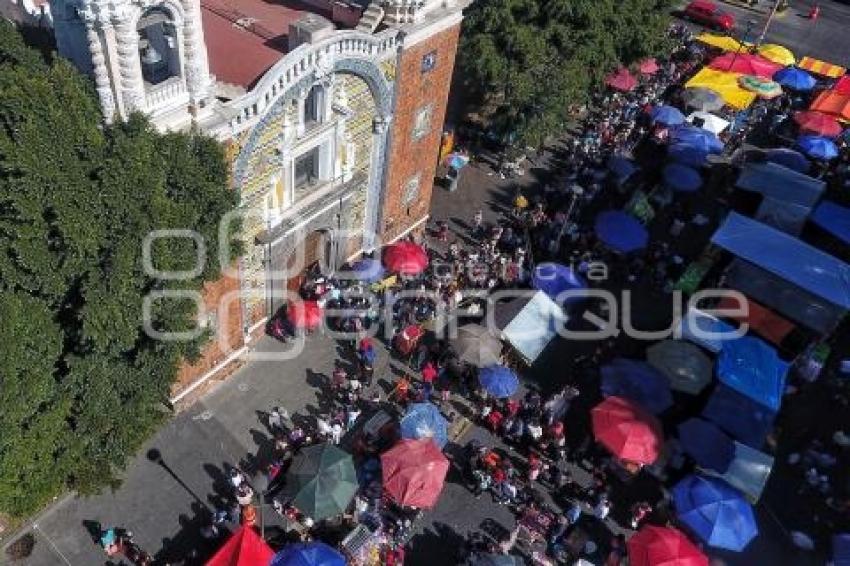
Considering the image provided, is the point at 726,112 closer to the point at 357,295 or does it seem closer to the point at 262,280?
the point at 357,295

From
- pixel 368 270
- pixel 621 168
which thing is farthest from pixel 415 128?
pixel 621 168

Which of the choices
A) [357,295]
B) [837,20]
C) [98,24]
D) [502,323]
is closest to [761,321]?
[502,323]

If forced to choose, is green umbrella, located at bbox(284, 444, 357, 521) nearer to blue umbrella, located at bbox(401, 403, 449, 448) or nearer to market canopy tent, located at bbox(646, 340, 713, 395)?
blue umbrella, located at bbox(401, 403, 449, 448)

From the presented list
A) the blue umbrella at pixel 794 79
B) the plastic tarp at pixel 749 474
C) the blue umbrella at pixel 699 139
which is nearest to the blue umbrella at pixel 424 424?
the plastic tarp at pixel 749 474

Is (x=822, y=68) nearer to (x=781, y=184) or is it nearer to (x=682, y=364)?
(x=781, y=184)

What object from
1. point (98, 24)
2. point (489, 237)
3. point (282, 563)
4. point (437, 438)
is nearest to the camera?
point (98, 24)

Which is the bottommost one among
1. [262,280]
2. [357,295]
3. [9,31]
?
[357,295]

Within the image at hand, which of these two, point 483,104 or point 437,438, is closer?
point 437,438
